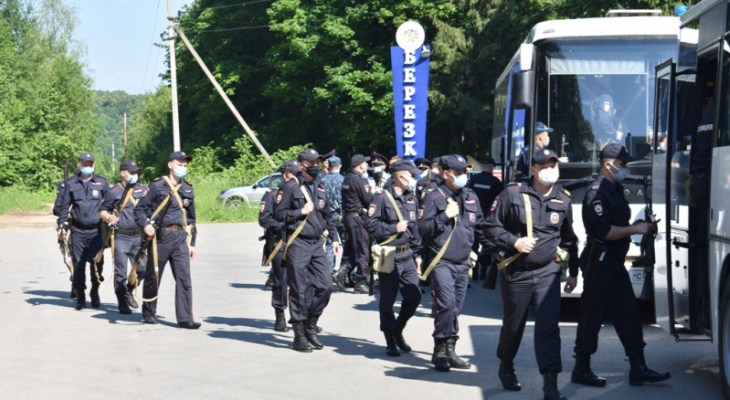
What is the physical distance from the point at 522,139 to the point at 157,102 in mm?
78669

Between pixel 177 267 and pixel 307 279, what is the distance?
6.51 feet

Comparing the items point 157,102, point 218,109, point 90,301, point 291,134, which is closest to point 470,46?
point 291,134

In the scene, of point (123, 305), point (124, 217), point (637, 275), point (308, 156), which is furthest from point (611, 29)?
point (123, 305)

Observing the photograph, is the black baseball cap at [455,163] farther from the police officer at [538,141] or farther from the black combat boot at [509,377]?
the police officer at [538,141]

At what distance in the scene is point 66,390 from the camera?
780 cm

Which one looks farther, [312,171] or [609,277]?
[312,171]

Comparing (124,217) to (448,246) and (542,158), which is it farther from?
(542,158)

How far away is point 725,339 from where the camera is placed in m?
7.14

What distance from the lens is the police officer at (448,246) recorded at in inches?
339

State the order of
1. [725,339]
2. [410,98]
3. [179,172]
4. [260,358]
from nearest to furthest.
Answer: [725,339] < [260,358] < [179,172] < [410,98]

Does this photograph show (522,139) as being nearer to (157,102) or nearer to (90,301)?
(90,301)

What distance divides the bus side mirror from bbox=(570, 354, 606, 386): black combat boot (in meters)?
3.93

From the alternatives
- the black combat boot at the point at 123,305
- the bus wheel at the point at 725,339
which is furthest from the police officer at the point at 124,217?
the bus wheel at the point at 725,339

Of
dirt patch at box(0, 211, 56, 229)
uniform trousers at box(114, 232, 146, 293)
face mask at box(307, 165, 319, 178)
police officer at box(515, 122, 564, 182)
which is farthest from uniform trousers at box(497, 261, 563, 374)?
dirt patch at box(0, 211, 56, 229)
